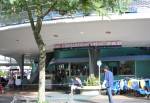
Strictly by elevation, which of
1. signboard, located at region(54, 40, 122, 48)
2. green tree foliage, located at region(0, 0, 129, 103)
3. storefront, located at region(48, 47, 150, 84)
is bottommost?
storefront, located at region(48, 47, 150, 84)

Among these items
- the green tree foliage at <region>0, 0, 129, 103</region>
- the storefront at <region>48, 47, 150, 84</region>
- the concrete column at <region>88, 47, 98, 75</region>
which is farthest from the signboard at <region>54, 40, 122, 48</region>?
the green tree foliage at <region>0, 0, 129, 103</region>

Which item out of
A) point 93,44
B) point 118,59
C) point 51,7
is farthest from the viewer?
point 118,59

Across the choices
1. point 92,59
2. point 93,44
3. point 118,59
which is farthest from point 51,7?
point 118,59

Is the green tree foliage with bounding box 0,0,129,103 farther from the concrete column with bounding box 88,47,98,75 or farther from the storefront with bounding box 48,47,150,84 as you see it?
the storefront with bounding box 48,47,150,84

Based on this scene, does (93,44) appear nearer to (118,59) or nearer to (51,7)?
(118,59)

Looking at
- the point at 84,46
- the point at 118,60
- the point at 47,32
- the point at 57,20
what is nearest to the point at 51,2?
the point at 57,20

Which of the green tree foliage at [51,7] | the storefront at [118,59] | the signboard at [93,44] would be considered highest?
the green tree foliage at [51,7]

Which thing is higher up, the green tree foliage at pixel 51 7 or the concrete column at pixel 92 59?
the green tree foliage at pixel 51 7

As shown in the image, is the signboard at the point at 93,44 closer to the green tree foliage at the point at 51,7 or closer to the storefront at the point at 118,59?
the storefront at the point at 118,59

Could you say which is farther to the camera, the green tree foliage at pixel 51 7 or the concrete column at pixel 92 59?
the concrete column at pixel 92 59

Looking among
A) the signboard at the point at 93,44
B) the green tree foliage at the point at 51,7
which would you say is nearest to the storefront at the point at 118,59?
the signboard at the point at 93,44

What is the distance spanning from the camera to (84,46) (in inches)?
1523

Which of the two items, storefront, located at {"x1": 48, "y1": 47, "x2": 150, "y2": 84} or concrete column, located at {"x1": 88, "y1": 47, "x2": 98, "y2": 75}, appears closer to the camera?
concrete column, located at {"x1": 88, "y1": 47, "x2": 98, "y2": 75}

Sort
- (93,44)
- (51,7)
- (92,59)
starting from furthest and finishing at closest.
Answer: (92,59) < (93,44) < (51,7)
